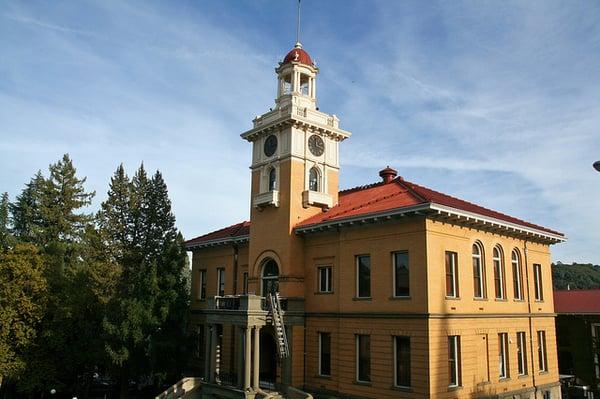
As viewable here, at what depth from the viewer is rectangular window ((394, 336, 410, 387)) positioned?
21.4 meters

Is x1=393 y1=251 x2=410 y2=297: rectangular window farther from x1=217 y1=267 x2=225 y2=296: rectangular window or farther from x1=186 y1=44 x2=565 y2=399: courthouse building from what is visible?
x1=217 y1=267 x2=225 y2=296: rectangular window

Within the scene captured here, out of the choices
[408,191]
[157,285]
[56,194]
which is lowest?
[157,285]

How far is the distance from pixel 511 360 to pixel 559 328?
19.9 metres

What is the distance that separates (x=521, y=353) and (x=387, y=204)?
36.7 ft

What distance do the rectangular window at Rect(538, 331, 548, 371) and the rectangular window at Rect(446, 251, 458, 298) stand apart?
9.32m

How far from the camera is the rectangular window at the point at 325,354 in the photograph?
2508cm

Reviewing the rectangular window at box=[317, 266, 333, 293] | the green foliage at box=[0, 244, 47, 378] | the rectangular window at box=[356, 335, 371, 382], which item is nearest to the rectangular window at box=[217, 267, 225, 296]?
the rectangular window at box=[317, 266, 333, 293]

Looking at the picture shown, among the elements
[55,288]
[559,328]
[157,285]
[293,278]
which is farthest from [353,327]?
[559,328]

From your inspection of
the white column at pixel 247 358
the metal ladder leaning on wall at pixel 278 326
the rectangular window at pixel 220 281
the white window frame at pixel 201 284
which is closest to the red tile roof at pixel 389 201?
the metal ladder leaning on wall at pixel 278 326

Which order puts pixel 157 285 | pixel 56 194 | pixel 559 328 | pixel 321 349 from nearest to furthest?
1. pixel 321 349
2. pixel 157 285
3. pixel 559 328
4. pixel 56 194

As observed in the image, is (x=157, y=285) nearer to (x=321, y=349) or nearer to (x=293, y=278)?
(x=293, y=278)

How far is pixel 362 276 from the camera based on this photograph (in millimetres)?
24078

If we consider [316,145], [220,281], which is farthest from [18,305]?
[316,145]

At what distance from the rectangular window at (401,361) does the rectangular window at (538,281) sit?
37.4ft
